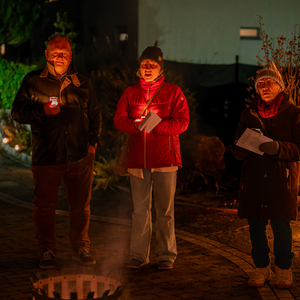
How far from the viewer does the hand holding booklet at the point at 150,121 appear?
5355 millimetres

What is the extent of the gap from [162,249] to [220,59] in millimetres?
11761

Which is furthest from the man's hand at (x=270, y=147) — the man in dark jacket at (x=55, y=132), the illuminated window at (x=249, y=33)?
the illuminated window at (x=249, y=33)

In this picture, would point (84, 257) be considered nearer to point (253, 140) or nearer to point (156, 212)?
point (156, 212)

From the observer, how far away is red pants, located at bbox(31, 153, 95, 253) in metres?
5.85

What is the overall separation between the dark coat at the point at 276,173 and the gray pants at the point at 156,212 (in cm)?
89

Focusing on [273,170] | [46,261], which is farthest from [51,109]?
[273,170]

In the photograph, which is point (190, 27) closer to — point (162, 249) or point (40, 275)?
point (162, 249)

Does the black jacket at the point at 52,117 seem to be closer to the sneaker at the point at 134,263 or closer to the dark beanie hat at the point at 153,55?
the dark beanie hat at the point at 153,55

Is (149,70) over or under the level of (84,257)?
over

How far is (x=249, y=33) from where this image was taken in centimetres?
1703

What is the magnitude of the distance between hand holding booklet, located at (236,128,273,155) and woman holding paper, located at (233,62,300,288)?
2 cm

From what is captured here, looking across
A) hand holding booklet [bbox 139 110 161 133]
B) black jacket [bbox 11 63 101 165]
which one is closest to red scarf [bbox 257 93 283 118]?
hand holding booklet [bbox 139 110 161 133]

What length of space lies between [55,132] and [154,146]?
106 cm

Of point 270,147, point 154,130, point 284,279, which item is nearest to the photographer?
point 270,147
